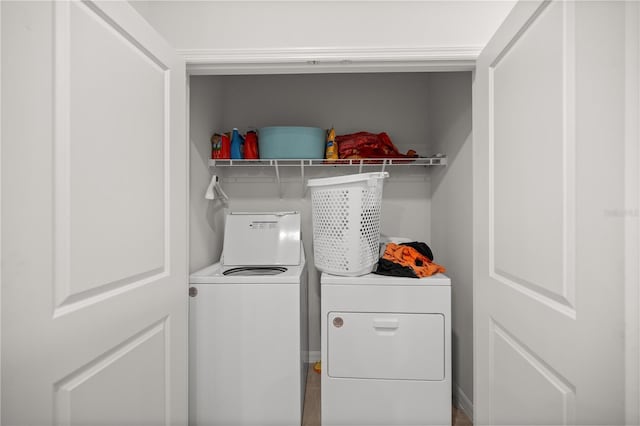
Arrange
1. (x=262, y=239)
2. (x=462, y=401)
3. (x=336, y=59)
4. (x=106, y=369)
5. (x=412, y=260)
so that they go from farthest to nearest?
(x=262, y=239), (x=462, y=401), (x=412, y=260), (x=336, y=59), (x=106, y=369)

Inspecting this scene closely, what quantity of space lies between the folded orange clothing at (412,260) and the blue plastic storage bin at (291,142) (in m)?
0.84

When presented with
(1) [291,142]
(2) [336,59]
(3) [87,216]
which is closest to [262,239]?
(1) [291,142]

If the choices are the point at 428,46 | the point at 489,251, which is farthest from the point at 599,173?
the point at 428,46

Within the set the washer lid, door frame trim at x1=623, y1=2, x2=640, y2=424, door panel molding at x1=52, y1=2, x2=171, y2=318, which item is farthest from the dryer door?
door panel molding at x1=52, y1=2, x2=171, y2=318

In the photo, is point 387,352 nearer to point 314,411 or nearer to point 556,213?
point 314,411

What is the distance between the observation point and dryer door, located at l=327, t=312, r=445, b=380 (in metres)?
1.69

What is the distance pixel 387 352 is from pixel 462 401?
27.9 inches

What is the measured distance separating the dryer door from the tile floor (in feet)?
1.24

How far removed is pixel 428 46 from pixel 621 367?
1.29m

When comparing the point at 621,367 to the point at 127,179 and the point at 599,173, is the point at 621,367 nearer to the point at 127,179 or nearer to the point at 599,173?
the point at 599,173

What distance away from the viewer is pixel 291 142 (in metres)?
2.21

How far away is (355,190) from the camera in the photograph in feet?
5.65

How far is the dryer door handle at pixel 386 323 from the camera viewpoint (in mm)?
1701

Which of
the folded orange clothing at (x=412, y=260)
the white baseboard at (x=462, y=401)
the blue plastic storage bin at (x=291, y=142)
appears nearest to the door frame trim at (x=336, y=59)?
the blue plastic storage bin at (x=291, y=142)
